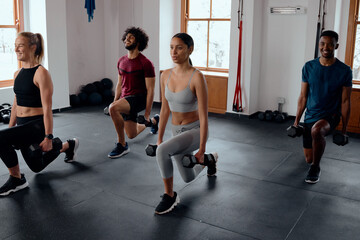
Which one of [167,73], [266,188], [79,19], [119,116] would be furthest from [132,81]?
[79,19]

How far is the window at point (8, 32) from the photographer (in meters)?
5.79

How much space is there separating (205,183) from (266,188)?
1.63 feet

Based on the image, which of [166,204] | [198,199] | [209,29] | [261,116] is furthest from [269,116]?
[166,204]

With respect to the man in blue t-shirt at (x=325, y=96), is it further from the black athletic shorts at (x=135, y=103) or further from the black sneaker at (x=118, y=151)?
the black sneaker at (x=118, y=151)

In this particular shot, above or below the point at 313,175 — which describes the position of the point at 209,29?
above

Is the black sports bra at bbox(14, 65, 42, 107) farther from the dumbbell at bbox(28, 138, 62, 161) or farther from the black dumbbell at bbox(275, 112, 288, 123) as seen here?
the black dumbbell at bbox(275, 112, 288, 123)

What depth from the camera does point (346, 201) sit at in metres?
3.07

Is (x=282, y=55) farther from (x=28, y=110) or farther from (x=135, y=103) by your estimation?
Result: (x=28, y=110)

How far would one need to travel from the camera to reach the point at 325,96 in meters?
3.45

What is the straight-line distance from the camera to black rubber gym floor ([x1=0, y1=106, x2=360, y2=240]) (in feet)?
8.47

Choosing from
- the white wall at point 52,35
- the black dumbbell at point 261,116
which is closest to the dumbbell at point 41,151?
the white wall at point 52,35

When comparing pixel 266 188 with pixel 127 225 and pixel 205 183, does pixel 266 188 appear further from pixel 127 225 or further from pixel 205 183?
pixel 127 225

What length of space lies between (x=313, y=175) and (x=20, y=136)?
7.81ft

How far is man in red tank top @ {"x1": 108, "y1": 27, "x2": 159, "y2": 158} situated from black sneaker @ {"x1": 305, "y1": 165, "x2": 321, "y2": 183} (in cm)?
156
